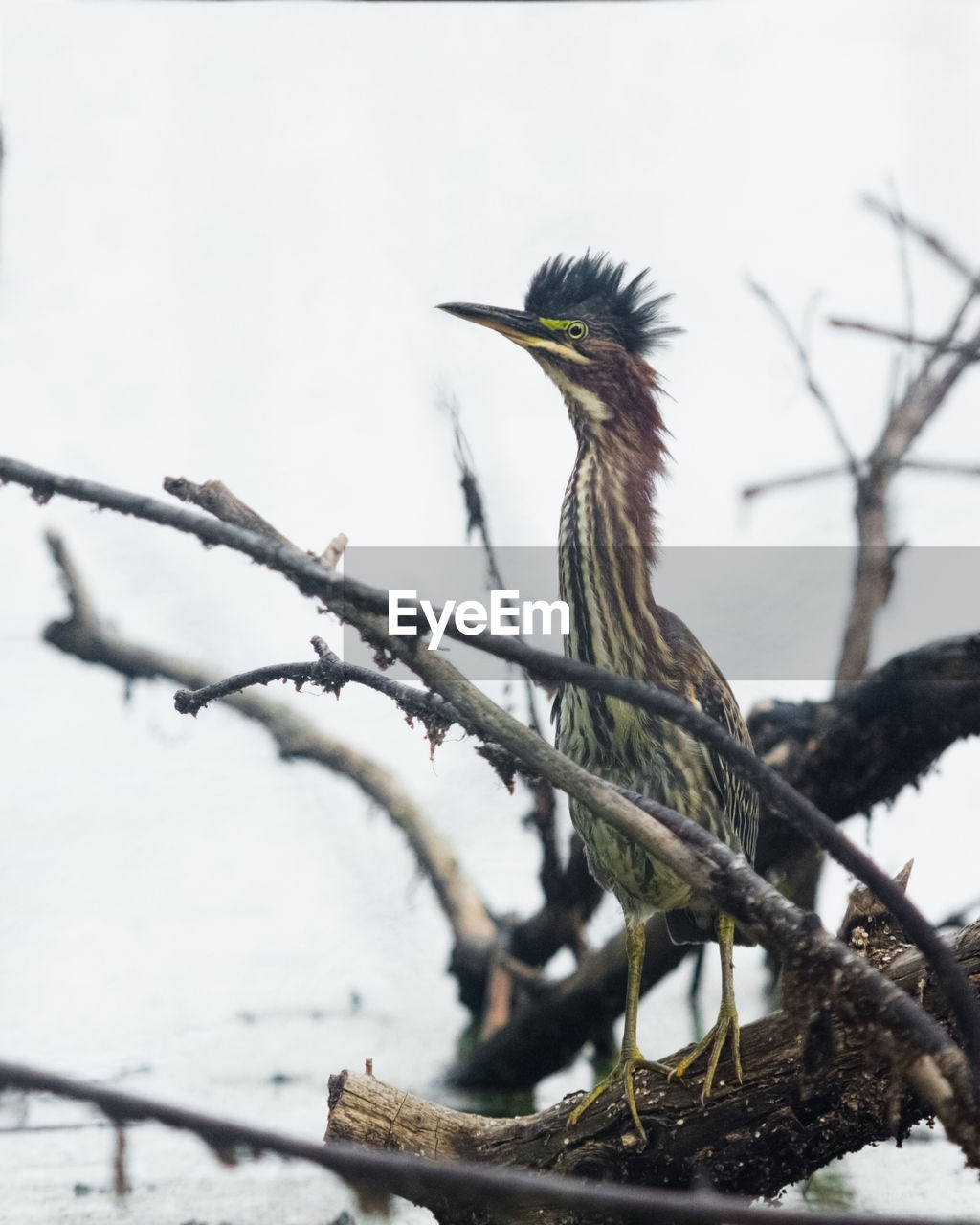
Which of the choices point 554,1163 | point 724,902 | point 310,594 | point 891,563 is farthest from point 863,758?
point 310,594

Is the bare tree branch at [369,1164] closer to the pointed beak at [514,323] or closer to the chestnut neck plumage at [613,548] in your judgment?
the chestnut neck plumage at [613,548]

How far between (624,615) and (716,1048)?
1.65ft

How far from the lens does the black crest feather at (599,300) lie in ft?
5.55

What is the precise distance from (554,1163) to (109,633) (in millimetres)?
2245

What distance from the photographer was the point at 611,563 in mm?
1514

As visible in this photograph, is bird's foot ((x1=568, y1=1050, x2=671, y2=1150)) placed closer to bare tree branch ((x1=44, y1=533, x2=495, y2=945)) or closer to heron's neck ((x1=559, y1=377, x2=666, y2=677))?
heron's neck ((x1=559, y1=377, x2=666, y2=677))

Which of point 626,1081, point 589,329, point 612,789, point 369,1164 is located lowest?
point 369,1164

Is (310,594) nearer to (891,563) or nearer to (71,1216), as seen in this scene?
(71,1216)

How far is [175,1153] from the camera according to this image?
206cm

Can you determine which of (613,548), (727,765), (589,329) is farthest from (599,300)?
(727,765)

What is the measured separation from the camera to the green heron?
4.95 feet

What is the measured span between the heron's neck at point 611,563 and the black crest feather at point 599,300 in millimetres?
220

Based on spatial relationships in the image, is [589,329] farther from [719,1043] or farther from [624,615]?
[719,1043]

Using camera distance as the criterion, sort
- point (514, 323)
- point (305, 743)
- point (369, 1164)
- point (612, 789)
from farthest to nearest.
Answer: point (305, 743) < point (514, 323) < point (612, 789) < point (369, 1164)
